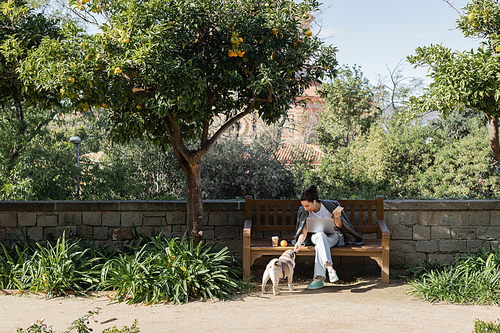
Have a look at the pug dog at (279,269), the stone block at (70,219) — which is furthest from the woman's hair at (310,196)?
the stone block at (70,219)

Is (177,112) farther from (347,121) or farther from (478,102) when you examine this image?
(347,121)

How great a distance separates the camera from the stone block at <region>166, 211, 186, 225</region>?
5.68m

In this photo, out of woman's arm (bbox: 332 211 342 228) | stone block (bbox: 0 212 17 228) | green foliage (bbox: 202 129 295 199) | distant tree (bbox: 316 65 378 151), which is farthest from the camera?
distant tree (bbox: 316 65 378 151)

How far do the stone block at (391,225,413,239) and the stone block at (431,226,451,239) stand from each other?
274 mm

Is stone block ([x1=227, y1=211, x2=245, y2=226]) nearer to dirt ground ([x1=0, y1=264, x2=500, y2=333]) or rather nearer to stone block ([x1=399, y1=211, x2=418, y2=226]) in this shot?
dirt ground ([x1=0, y1=264, x2=500, y2=333])

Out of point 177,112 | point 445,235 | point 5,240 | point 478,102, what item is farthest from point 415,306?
point 5,240

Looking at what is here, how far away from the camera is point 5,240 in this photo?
221 inches

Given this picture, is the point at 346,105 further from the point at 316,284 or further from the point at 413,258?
the point at 316,284

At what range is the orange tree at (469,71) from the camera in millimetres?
4059

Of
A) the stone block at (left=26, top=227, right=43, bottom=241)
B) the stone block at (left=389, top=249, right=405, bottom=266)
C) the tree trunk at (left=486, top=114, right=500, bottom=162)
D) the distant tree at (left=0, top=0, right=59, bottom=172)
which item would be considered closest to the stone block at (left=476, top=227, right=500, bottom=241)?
the stone block at (left=389, top=249, right=405, bottom=266)

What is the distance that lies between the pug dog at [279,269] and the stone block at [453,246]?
7.05ft

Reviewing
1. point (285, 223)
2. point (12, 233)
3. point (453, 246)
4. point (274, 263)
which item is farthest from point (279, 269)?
point (12, 233)

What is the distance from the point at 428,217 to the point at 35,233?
5112 mm

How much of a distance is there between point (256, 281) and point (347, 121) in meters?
14.5
